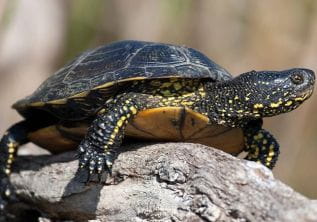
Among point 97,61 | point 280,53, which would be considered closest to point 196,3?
point 280,53

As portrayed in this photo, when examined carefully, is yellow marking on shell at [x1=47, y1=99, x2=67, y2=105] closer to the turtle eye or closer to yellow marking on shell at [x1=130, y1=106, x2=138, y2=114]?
yellow marking on shell at [x1=130, y1=106, x2=138, y2=114]

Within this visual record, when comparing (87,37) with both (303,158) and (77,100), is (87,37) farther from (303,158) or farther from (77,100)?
(77,100)

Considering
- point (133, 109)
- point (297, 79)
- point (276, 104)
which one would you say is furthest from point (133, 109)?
point (297, 79)

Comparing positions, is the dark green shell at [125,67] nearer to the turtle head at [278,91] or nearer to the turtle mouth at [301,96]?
the turtle head at [278,91]

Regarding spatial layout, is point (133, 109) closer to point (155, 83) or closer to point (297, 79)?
point (155, 83)

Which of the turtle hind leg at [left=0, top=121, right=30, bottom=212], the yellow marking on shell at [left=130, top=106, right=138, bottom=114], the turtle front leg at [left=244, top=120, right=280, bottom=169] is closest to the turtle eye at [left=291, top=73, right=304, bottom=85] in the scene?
the turtle front leg at [left=244, top=120, right=280, bottom=169]
